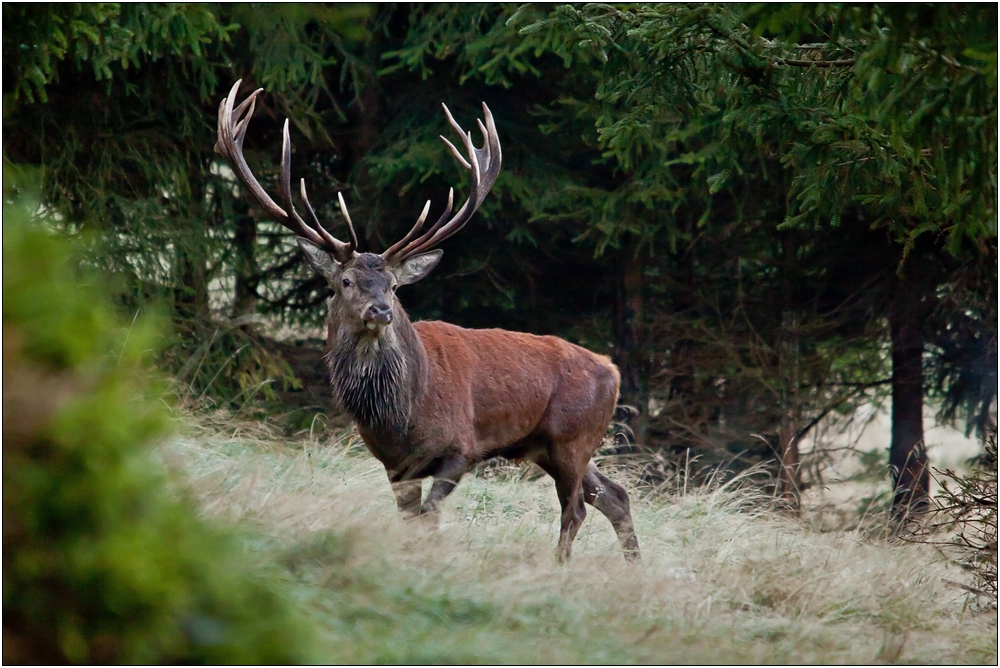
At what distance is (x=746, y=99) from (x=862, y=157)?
727 mm

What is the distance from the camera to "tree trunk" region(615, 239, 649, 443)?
41.4ft

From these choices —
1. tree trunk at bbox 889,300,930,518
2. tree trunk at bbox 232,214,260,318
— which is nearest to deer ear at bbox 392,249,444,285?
tree trunk at bbox 232,214,260,318

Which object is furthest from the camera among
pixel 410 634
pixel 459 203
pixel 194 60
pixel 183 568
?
pixel 459 203

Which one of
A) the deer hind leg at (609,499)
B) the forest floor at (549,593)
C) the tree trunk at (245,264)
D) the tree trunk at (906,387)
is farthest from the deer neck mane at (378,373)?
the tree trunk at (906,387)

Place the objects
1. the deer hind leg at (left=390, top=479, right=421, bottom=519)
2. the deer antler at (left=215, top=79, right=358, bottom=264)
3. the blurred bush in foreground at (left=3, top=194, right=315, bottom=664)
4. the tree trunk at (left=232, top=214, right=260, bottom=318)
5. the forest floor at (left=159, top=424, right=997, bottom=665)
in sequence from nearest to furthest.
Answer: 1. the blurred bush in foreground at (left=3, top=194, right=315, bottom=664)
2. the forest floor at (left=159, top=424, right=997, bottom=665)
3. the deer hind leg at (left=390, top=479, right=421, bottom=519)
4. the deer antler at (left=215, top=79, right=358, bottom=264)
5. the tree trunk at (left=232, top=214, right=260, bottom=318)

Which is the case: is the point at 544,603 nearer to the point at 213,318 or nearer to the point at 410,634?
the point at 410,634

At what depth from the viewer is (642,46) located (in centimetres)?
647

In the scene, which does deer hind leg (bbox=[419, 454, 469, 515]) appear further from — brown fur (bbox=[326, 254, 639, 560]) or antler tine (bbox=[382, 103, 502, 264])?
antler tine (bbox=[382, 103, 502, 264])

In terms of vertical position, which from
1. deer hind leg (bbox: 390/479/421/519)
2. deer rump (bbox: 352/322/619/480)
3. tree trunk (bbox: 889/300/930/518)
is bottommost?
tree trunk (bbox: 889/300/930/518)

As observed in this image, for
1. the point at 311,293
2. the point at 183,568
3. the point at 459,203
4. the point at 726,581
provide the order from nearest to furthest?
the point at 183,568 < the point at 726,581 < the point at 459,203 < the point at 311,293

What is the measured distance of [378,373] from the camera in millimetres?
6887

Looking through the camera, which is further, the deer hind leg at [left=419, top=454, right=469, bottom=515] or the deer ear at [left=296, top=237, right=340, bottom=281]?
the deer ear at [left=296, top=237, right=340, bottom=281]

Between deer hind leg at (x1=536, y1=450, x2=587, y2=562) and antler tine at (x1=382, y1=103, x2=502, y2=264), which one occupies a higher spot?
antler tine at (x1=382, y1=103, x2=502, y2=264)

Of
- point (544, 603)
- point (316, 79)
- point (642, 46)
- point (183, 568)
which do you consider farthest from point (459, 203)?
point (183, 568)
